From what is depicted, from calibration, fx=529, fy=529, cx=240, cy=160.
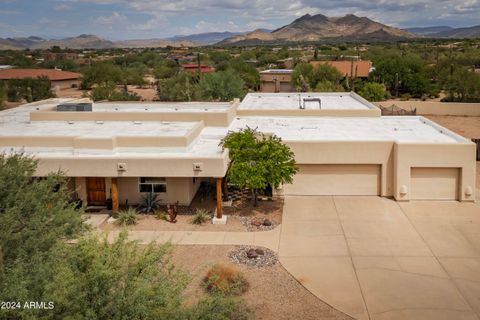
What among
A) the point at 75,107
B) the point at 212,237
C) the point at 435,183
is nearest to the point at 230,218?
the point at 212,237

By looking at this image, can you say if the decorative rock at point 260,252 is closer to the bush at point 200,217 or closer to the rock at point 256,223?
the rock at point 256,223

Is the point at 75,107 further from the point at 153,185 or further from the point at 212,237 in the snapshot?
the point at 212,237

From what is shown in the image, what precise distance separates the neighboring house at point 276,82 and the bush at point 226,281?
5282 centimetres

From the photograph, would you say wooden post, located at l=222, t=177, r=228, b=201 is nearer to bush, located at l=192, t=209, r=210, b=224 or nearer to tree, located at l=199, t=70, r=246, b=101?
bush, located at l=192, t=209, r=210, b=224

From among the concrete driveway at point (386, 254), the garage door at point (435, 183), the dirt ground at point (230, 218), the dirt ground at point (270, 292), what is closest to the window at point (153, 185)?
the dirt ground at point (230, 218)

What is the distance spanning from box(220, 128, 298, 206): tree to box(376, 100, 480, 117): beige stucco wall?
34.4 metres

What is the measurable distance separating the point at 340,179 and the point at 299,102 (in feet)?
49.9

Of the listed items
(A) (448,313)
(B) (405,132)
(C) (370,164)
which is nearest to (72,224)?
(A) (448,313)

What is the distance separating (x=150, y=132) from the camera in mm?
28500

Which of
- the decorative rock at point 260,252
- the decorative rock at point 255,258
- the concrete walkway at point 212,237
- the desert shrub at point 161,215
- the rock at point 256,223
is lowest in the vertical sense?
the decorative rock at point 255,258

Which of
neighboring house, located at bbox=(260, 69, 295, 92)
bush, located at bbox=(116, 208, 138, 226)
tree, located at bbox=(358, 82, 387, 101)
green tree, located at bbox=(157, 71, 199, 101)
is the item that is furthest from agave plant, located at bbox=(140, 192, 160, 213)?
neighboring house, located at bbox=(260, 69, 295, 92)

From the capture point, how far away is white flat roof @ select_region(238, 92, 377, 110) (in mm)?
38513

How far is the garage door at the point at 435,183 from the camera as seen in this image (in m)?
26.0

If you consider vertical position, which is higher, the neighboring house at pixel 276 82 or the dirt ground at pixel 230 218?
the neighboring house at pixel 276 82
